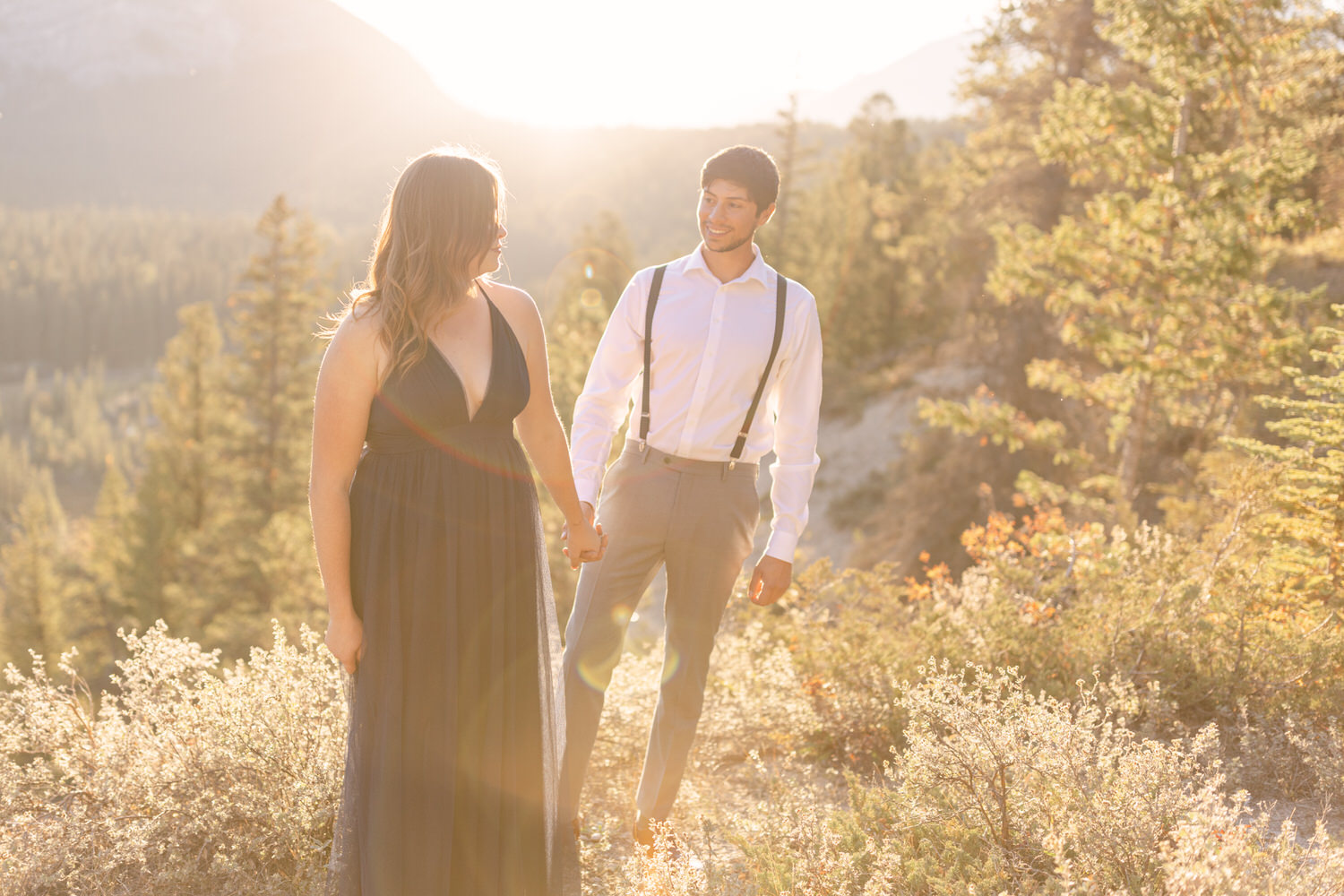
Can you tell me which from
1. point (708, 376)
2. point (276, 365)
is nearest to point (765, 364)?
point (708, 376)

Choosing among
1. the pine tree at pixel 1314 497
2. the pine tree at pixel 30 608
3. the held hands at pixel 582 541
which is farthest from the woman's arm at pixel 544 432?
the pine tree at pixel 30 608

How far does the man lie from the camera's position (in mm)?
3266

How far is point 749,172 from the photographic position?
3195 mm

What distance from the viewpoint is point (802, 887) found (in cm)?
266

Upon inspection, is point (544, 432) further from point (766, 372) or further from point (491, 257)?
point (766, 372)

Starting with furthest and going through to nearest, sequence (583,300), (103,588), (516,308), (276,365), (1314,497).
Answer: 1. (103,588)
2. (583,300)
3. (276,365)
4. (1314,497)
5. (516,308)

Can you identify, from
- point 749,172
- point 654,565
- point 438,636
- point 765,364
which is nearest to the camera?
point 438,636

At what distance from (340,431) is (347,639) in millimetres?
619

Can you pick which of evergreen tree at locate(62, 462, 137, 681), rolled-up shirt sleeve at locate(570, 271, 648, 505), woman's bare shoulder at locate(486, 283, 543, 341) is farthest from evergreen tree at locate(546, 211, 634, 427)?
evergreen tree at locate(62, 462, 137, 681)

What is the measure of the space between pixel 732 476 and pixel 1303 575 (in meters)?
3.53

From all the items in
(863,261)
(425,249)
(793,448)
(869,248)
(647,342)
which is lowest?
(793,448)

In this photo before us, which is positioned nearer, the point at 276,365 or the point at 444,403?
the point at 444,403

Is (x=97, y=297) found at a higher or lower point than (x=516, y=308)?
lower

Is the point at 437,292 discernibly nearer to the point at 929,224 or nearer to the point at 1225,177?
the point at 1225,177
